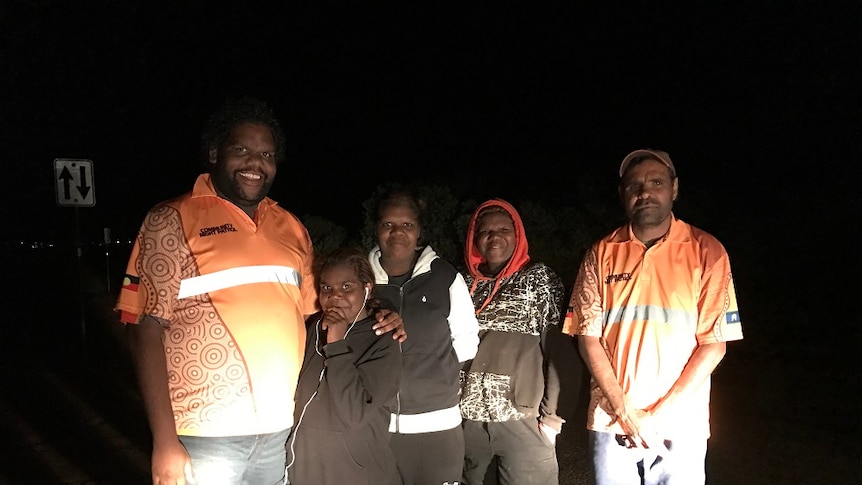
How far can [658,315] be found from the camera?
2.86m

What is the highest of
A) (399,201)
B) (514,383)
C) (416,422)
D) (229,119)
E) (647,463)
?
(229,119)

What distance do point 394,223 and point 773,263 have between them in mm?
7859

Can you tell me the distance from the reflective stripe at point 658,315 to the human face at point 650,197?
37cm

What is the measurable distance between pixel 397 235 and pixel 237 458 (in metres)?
1.39

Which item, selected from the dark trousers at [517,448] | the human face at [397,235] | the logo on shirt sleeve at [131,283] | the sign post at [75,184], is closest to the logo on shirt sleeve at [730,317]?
the dark trousers at [517,448]

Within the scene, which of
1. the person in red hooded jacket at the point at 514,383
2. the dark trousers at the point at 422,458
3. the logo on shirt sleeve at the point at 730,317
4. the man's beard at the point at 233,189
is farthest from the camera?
the person in red hooded jacket at the point at 514,383

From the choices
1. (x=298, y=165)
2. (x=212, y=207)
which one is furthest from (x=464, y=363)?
(x=298, y=165)

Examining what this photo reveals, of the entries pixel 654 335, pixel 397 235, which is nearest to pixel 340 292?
pixel 397 235

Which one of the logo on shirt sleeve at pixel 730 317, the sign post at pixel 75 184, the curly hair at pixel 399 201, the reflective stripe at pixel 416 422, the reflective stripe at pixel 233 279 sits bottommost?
the reflective stripe at pixel 416 422

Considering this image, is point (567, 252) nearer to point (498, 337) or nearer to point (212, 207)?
point (498, 337)

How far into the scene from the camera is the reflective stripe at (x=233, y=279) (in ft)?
8.05

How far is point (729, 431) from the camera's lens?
214 inches

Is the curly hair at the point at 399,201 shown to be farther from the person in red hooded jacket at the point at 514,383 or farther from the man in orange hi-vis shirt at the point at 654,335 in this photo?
the man in orange hi-vis shirt at the point at 654,335

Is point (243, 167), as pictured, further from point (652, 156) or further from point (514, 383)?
point (652, 156)
